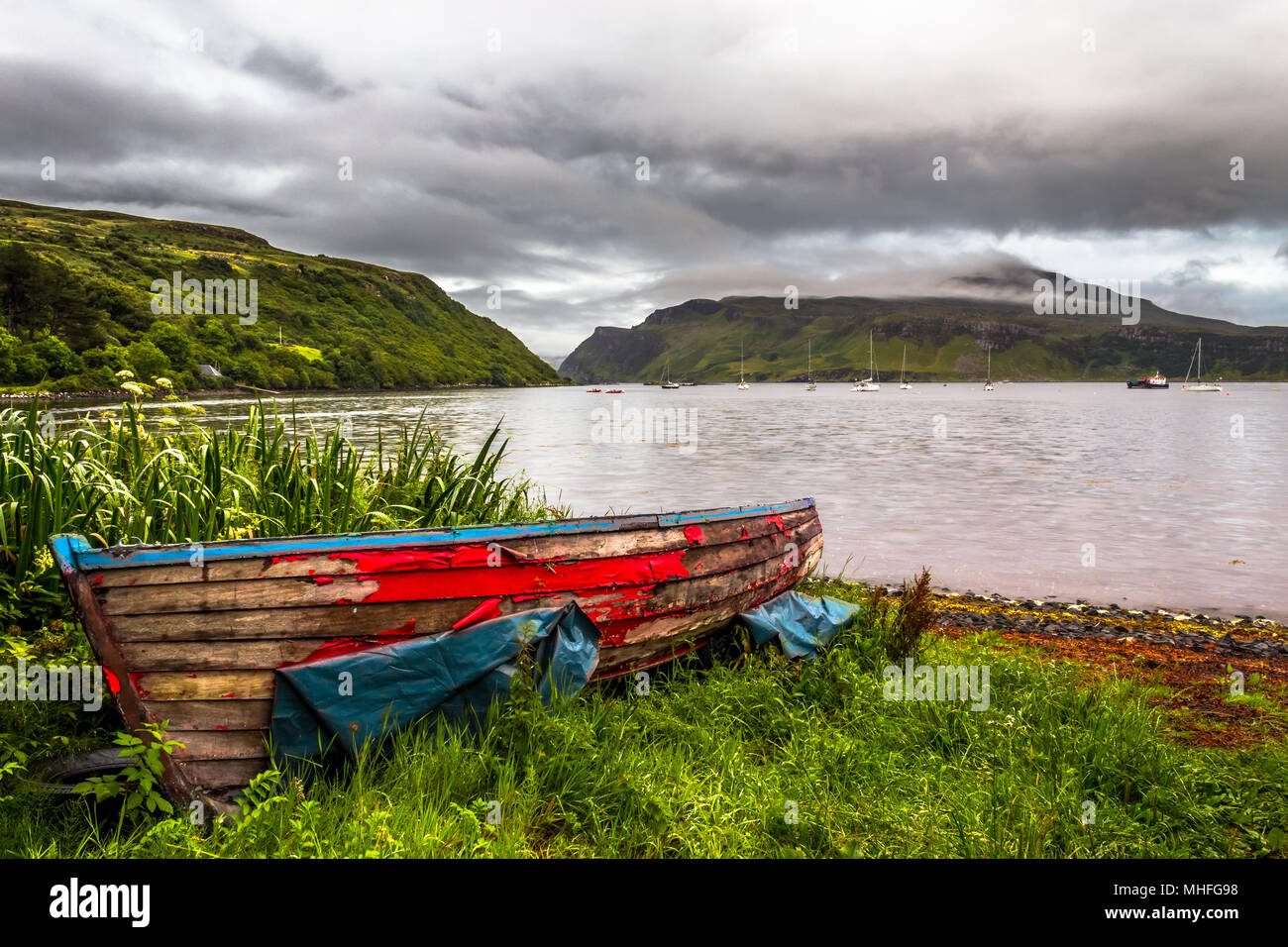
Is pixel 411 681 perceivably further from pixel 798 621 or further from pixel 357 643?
pixel 798 621

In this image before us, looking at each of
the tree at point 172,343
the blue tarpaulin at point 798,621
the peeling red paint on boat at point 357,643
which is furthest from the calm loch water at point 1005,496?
the tree at point 172,343

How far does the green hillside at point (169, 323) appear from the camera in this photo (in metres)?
68.8

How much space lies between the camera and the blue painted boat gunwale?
3930 millimetres

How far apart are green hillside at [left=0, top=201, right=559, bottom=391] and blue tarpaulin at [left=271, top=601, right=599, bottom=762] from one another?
3.95m

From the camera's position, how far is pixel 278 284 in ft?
561

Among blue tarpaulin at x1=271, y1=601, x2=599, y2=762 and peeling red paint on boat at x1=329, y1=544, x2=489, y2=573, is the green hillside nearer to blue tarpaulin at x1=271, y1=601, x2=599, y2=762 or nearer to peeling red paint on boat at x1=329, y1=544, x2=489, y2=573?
peeling red paint on boat at x1=329, y1=544, x2=489, y2=573

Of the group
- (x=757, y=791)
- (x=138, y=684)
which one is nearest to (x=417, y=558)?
(x=138, y=684)

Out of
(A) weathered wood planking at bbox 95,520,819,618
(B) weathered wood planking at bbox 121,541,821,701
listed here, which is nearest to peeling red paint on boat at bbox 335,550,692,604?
(A) weathered wood planking at bbox 95,520,819,618

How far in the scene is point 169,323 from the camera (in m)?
82.9

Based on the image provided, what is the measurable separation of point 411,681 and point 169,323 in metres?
95.7

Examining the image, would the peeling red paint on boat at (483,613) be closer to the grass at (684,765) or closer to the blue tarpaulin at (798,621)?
the grass at (684,765)
